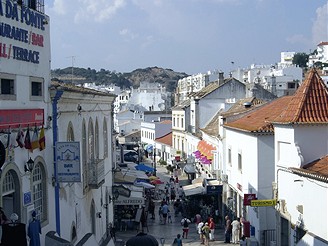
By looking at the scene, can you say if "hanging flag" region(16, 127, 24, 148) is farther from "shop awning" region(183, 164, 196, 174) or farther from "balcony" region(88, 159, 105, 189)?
"shop awning" region(183, 164, 196, 174)

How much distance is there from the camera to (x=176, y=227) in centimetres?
3200

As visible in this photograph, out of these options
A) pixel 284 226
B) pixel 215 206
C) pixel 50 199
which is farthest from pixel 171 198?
pixel 50 199

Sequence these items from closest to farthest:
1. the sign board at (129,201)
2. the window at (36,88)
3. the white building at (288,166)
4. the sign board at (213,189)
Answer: the window at (36,88)
the white building at (288,166)
the sign board at (129,201)
the sign board at (213,189)

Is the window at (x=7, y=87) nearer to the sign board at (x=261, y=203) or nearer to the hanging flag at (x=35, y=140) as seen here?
the hanging flag at (x=35, y=140)

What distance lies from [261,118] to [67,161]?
13.5m

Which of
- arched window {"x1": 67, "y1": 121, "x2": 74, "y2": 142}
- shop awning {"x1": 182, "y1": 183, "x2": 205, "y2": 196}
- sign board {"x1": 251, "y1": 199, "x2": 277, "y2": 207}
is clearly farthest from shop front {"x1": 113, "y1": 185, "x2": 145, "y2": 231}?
arched window {"x1": 67, "y1": 121, "x2": 74, "y2": 142}

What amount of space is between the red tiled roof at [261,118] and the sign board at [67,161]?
1066 cm

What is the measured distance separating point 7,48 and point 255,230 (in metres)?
15.7

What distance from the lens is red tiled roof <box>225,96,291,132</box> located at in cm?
2570

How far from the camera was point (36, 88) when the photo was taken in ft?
53.6

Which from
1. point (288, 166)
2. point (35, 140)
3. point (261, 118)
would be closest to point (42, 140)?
point (35, 140)

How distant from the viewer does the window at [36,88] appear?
15.9m

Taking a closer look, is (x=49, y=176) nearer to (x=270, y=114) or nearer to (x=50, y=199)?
(x=50, y=199)

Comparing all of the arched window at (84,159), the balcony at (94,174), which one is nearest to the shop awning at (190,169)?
the balcony at (94,174)
